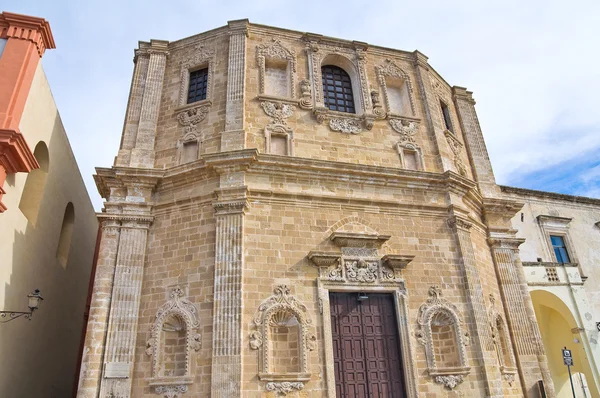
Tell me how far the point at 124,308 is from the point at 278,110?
6.56m

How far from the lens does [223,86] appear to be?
1270cm

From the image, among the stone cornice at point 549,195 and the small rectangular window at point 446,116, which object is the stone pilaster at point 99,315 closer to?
the small rectangular window at point 446,116

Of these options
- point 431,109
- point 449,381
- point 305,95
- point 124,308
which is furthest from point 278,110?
point 449,381

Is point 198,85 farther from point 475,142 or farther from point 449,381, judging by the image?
point 449,381

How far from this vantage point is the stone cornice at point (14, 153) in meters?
8.54

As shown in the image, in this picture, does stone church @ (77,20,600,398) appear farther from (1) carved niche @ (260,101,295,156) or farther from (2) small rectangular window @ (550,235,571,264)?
(2) small rectangular window @ (550,235,571,264)

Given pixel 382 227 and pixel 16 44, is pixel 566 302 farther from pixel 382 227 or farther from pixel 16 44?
pixel 16 44

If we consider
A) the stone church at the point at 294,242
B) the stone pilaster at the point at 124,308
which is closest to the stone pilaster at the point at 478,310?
the stone church at the point at 294,242

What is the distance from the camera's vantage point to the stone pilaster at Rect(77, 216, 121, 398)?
9.28 metres

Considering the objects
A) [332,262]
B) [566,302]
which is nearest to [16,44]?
[332,262]

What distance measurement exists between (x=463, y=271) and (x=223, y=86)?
8380mm

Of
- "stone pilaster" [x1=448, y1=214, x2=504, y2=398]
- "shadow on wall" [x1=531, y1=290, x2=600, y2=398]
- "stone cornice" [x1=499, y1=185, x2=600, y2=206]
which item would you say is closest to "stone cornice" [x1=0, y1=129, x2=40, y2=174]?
"stone pilaster" [x1=448, y1=214, x2=504, y2=398]

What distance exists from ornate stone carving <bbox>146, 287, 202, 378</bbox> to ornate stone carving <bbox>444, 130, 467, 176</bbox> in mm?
9319

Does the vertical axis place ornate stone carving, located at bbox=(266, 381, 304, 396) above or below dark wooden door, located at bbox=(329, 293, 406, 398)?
below
